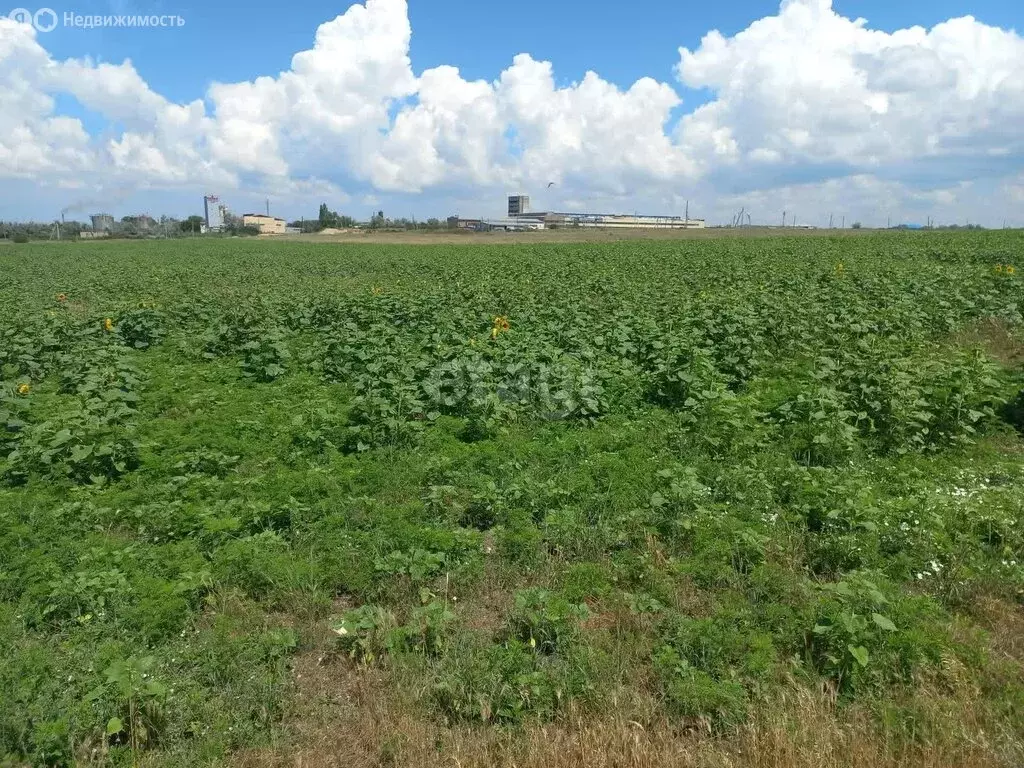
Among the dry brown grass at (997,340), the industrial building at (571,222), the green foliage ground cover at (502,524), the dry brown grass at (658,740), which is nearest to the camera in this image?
the dry brown grass at (658,740)

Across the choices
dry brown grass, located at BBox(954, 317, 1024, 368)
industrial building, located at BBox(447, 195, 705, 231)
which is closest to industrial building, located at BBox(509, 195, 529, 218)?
Answer: industrial building, located at BBox(447, 195, 705, 231)

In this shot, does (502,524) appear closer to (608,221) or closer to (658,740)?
(658,740)

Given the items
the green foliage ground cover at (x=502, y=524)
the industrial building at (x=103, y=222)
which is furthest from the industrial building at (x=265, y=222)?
the green foliage ground cover at (x=502, y=524)

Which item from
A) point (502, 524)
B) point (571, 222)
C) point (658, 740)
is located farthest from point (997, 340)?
point (571, 222)

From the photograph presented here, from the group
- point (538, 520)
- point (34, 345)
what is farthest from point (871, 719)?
point (34, 345)

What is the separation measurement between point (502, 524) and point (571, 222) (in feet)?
387

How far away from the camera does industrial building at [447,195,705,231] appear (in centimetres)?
11181

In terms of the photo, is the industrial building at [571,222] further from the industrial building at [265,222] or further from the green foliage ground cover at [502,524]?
the green foliage ground cover at [502,524]

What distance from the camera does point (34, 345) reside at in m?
10.8

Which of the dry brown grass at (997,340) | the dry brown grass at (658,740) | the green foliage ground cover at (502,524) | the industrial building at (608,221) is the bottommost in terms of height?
the dry brown grass at (658,740)

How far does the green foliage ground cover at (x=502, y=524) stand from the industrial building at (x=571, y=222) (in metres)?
101

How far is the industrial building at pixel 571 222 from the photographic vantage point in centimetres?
11181

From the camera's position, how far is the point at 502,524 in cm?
526

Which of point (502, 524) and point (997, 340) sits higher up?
point (997, 340)
